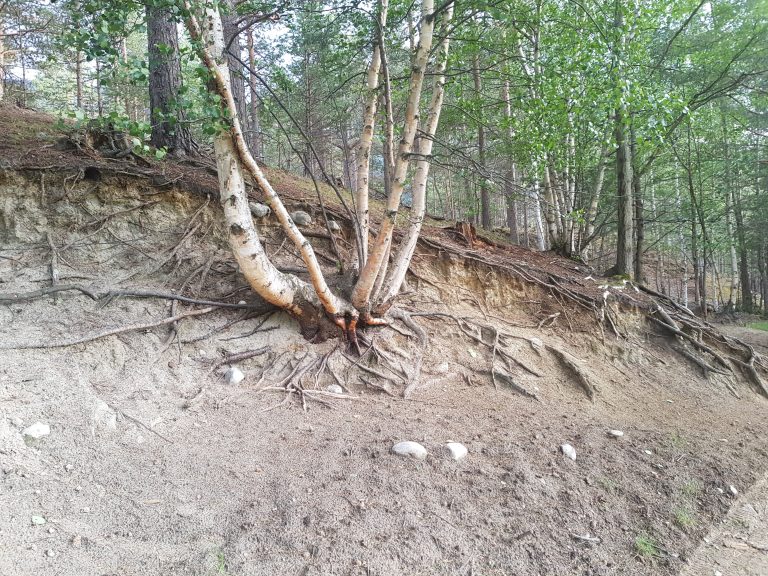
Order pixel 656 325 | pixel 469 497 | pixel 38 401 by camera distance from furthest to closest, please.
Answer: pixel 656 325, pixel 38 401, pixel 469 497

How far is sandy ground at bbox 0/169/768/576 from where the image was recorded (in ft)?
7.49

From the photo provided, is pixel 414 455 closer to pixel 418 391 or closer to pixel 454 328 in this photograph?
pixel 418 391

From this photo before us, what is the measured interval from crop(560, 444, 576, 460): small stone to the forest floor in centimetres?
11

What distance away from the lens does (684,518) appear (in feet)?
9.73

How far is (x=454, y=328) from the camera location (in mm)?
5668

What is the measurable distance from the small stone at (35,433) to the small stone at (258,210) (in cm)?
353

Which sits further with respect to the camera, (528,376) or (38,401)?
(528,376)

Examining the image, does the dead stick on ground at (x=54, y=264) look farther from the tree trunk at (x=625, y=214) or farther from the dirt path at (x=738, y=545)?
the tree trunk at (x=625, y=214)

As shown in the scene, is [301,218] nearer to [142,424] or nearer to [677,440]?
[142,424]

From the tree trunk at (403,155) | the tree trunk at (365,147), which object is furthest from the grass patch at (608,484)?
the tree trunk at (365,147)

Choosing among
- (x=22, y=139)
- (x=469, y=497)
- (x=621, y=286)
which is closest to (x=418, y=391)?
(x=469, y=497)

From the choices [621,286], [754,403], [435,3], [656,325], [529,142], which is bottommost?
[754,403]

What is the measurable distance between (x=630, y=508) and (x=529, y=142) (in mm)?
4596

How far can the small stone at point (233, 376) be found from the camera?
406 centimetres
